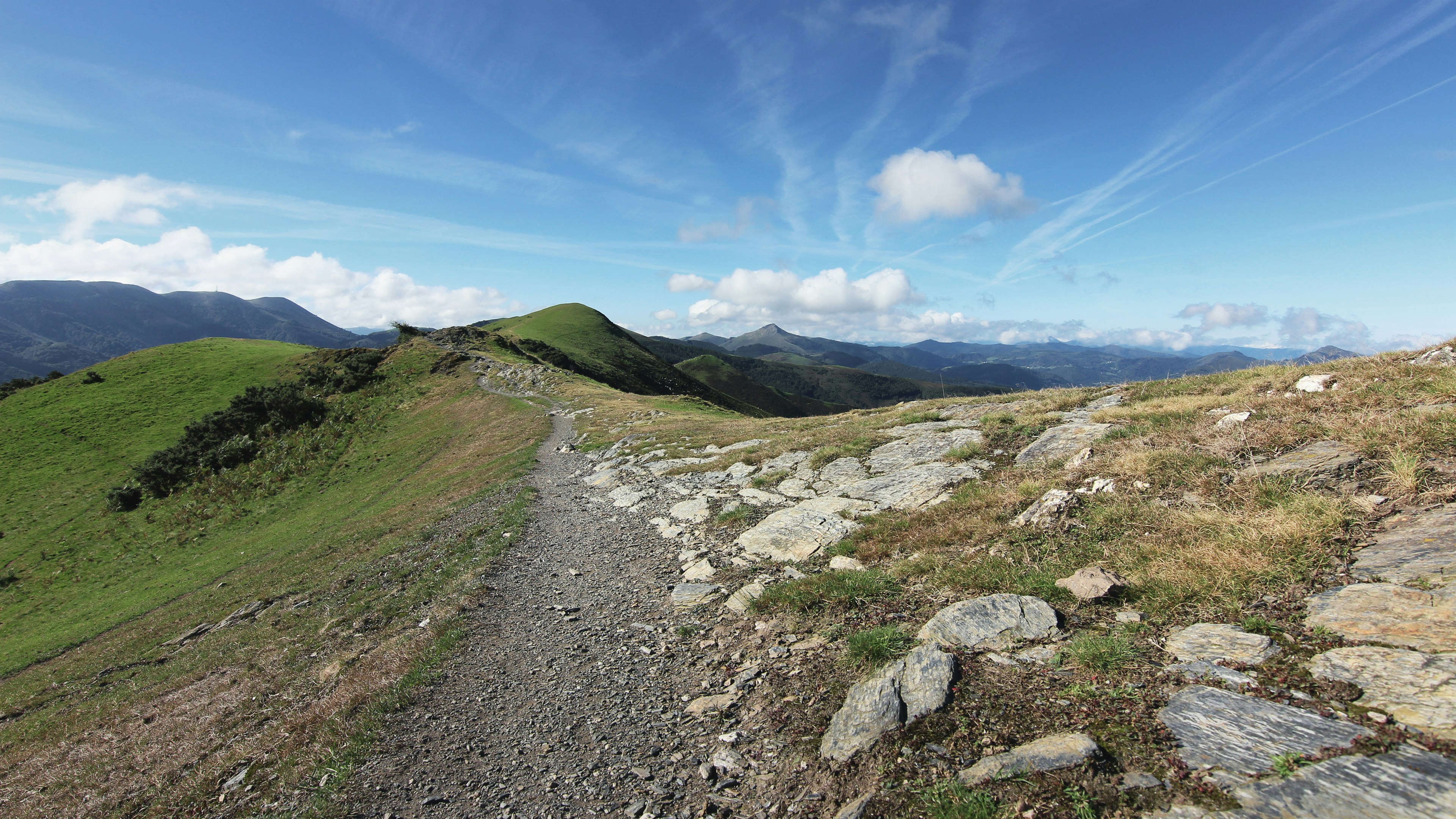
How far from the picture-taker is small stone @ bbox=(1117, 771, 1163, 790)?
405 cm

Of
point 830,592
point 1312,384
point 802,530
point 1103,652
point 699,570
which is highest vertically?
point 1312,384

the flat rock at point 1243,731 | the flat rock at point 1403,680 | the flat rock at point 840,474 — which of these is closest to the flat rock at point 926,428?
the flat rock at point 840,474

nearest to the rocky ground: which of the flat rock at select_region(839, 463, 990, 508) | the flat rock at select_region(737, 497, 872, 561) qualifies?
the flat rock at select_region(737, 497, 872, 561)

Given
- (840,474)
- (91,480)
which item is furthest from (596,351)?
(840,474)

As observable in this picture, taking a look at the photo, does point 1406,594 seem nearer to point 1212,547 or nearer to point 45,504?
point 1212,547

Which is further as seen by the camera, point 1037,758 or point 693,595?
point 693,595

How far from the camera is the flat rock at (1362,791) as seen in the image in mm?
3396

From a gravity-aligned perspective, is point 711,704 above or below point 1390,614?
below

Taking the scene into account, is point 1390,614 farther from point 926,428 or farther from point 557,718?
point 926,428

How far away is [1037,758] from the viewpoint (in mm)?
4645

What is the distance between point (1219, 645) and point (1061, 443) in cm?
873

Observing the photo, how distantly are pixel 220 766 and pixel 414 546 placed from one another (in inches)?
473

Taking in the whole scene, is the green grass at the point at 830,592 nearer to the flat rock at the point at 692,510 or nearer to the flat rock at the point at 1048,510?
the flat rock at the point at 1048,510

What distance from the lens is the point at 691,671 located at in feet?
27.8
